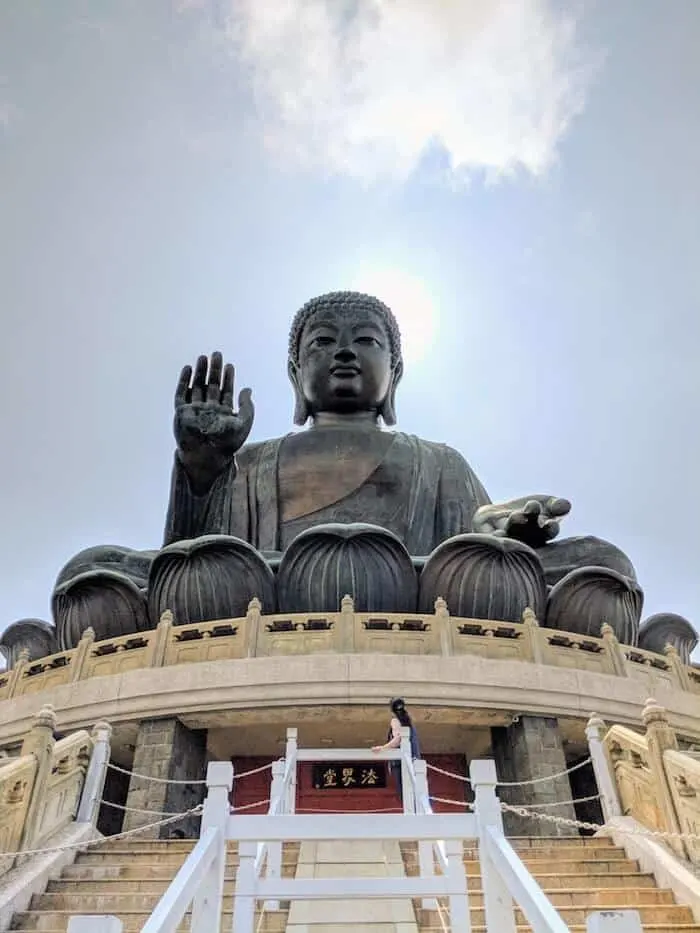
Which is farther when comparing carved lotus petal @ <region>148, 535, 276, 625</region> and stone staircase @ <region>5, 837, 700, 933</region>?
carved lotus petal @ <region>148, 535, 276, 625</region>

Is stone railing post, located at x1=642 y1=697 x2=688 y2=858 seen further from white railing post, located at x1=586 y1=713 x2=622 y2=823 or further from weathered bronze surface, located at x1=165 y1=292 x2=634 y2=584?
weathered bronze surface, located at x1=165 y1=292 x2=634 y2=584

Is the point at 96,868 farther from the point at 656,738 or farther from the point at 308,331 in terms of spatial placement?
the point at 308,331

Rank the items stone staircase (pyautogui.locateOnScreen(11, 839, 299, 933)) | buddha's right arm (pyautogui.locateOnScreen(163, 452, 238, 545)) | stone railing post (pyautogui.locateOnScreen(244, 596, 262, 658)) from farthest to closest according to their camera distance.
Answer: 1. buddha's right arm (pyautogui.locateOnScreen(163, 452, 238, 545))
2. stone railing post (pyautogui.locateOnScreen(244, 596, 262, 658))
3. stone staircase (pyautogui.locateOnScreen(11, 839, 299, 933))

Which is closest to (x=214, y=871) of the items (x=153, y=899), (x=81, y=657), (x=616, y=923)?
(x=616, y=923)

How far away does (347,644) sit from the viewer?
26.5ft

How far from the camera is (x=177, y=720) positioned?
7.71 m

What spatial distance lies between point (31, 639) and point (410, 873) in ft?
24.8

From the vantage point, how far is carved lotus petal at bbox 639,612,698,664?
1045cm

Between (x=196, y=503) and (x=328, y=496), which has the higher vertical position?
(x=328, y=496)

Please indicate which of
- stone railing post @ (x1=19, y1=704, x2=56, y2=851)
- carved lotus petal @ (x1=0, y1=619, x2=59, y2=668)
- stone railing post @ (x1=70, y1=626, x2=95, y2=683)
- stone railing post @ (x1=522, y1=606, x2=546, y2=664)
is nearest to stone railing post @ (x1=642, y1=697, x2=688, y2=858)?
stone railing post @ (x1=522, y1=606, x2=546, y2=664)

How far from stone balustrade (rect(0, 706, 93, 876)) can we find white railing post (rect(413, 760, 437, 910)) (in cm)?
207

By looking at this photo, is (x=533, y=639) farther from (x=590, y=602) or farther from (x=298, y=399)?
(x=298, y=399)

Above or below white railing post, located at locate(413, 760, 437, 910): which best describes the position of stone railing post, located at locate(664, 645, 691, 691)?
above

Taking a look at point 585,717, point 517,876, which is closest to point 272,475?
point 585,717
